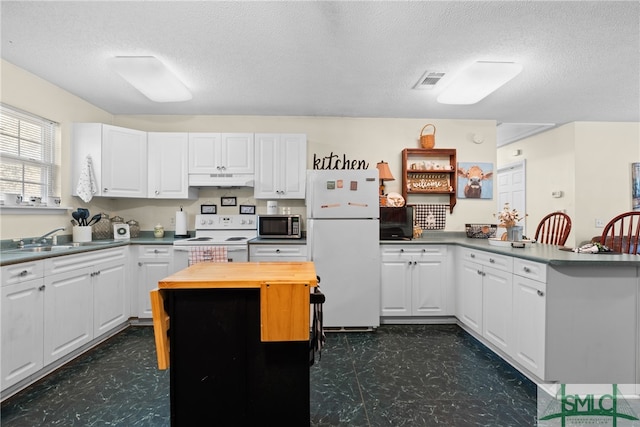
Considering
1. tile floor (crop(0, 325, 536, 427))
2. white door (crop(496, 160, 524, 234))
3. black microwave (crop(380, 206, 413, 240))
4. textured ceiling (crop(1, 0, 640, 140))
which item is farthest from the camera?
white door (crop(496, 160, 524, 234))

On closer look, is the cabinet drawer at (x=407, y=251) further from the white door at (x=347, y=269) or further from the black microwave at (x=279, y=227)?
the black microwave at (x=279, y=227)

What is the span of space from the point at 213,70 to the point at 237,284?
85.1 inches

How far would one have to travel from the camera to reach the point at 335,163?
393 centimetres

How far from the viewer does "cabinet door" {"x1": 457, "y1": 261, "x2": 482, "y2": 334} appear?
2859mm

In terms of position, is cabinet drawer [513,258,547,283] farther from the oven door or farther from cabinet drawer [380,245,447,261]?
the oven door

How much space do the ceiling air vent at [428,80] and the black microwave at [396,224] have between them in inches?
50.7

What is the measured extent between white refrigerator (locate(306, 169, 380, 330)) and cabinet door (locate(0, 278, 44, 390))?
2.20m

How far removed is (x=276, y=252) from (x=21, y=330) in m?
2.03

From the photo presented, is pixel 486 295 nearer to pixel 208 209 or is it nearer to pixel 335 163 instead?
pixel 335 163

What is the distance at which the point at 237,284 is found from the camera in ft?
4.75

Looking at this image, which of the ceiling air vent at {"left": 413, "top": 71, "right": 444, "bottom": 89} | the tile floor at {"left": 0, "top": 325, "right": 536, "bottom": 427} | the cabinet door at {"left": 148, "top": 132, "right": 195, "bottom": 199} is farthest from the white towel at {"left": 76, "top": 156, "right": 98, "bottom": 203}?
the ceiling air vent at {"left": 413, "top": 71, "right": 444, "bottom": 89}

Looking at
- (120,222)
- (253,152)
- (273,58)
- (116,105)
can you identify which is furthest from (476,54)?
(120,222)

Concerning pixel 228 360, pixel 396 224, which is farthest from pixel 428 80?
pixel 228 360

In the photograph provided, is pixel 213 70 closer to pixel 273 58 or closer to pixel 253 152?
pixel 273 58
